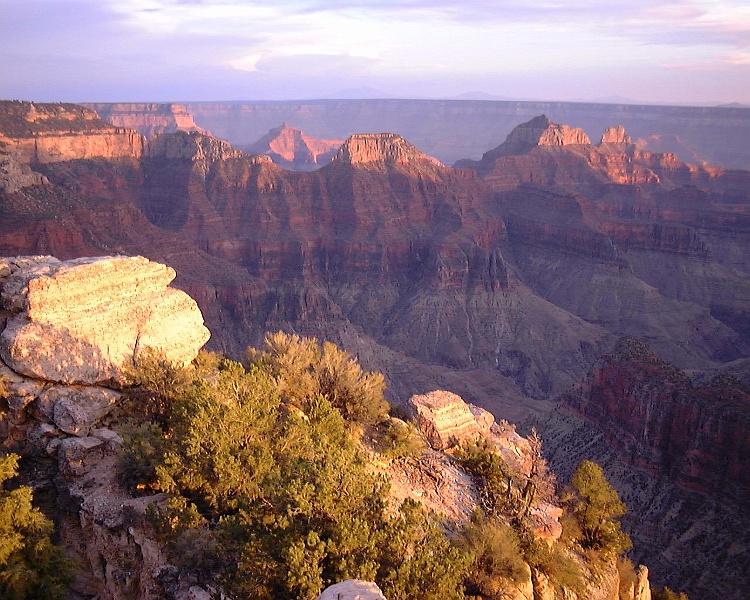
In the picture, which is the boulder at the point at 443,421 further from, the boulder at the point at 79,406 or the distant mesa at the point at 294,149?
the distant mesa at the point at 294,149

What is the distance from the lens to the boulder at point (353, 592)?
8469 mm

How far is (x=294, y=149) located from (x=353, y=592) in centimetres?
18373

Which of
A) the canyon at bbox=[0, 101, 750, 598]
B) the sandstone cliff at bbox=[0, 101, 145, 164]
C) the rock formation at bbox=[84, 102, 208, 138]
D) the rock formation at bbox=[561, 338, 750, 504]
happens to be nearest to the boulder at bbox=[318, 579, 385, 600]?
the rock formation at bbox=[561, 338, 750, 504]

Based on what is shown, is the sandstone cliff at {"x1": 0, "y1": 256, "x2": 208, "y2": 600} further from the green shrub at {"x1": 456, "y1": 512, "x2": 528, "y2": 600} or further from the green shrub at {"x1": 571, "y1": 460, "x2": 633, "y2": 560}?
the green shrub at {"x1": 571, "y1": 460, "x2": 633, "y2": 560}

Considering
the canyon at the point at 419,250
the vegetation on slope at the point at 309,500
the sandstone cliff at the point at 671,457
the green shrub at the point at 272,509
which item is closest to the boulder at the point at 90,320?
the vegetation on slope at the point at 309,500

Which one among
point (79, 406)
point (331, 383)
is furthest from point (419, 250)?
point (79, 406)

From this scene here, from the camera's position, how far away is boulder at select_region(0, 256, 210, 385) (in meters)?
15.4

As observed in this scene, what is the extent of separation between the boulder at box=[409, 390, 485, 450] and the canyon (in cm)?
1773

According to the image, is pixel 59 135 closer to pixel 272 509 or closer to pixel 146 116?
pixel 272 509

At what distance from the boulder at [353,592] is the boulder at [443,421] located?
11166mm

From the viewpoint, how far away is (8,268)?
1744 cm

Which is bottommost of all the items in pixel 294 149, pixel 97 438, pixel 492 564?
pixel 294 149

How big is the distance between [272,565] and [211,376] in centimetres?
875

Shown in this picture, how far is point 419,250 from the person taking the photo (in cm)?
8300
